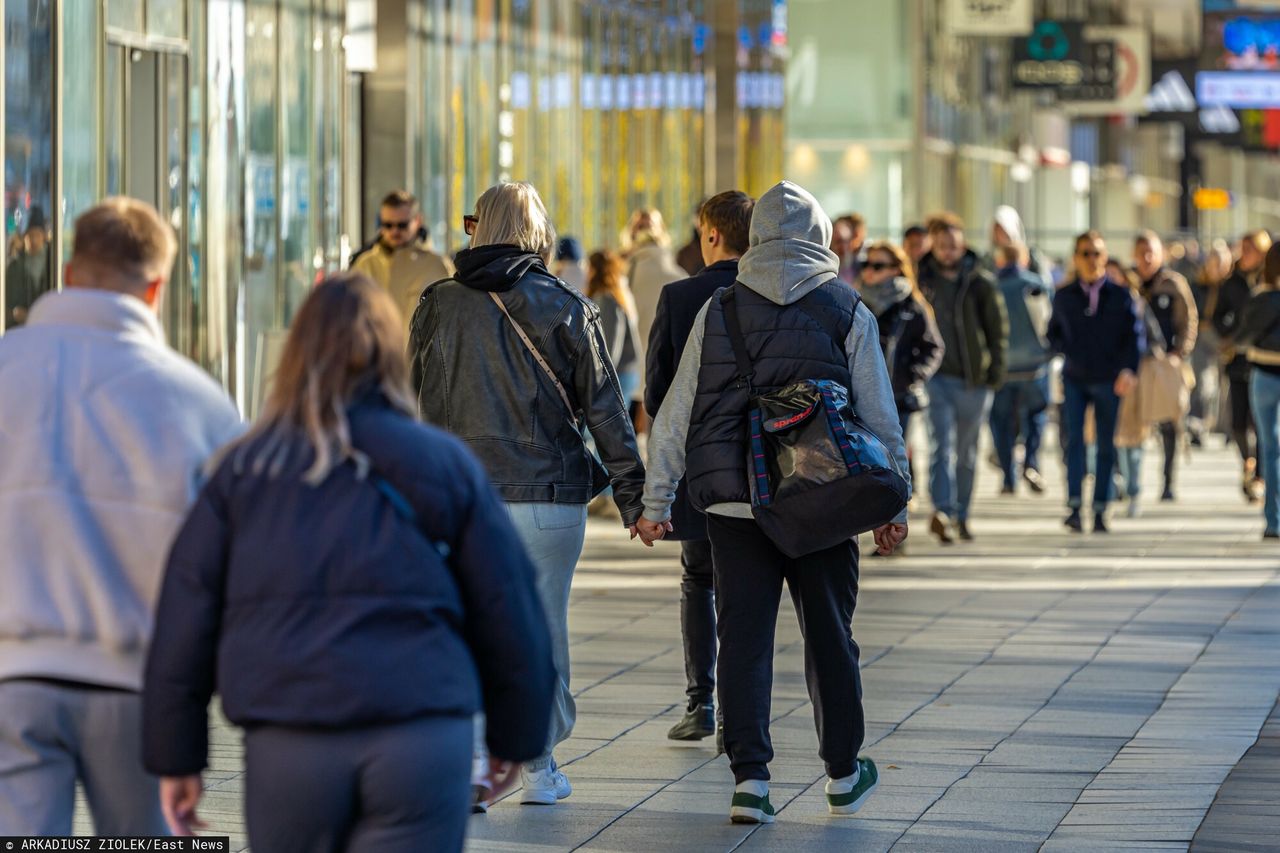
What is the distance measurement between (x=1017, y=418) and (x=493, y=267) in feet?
39.4

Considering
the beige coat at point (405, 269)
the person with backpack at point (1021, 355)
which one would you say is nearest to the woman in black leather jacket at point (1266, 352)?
the person with backpack at point (1021, 355)

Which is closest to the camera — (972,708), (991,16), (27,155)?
(972,708)

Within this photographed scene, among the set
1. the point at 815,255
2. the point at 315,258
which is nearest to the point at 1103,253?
the point at 315,258

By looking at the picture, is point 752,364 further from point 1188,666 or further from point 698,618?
point 1188,666

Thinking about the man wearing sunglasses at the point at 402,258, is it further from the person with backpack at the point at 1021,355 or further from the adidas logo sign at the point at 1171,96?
the adidas logo sign at the point at 1171,96

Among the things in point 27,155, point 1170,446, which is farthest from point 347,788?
point 1170,446

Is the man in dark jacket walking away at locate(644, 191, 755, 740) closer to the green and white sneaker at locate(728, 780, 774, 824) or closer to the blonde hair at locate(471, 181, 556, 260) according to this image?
the blonde hair at locate(471, 181, 556, 260)

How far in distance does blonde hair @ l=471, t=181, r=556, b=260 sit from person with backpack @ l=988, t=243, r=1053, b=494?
10181 mm

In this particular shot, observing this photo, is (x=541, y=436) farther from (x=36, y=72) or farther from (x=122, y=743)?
(x=36, y=72)

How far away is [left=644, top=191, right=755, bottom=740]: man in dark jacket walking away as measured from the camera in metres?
7.79

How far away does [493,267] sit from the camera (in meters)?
6.88

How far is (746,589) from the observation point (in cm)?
686

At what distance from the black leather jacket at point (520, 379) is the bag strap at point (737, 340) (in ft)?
1.17

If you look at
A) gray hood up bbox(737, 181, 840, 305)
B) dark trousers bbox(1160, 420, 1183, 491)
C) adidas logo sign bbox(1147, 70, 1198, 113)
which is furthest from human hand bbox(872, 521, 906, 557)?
adidas logo sign bbox(1147, 70, 1198, 113)
